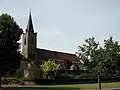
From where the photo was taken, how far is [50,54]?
100812 millimetres

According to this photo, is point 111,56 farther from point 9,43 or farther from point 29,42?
point 29,42

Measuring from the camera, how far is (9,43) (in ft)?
132

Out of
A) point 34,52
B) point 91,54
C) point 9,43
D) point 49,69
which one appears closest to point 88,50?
point 91,54

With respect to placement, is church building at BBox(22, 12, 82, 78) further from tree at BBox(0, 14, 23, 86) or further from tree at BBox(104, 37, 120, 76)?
tree at BBox(104, 37, 120, 76)

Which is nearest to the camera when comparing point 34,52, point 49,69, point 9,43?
point 9,43

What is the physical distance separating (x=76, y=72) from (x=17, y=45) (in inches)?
1412

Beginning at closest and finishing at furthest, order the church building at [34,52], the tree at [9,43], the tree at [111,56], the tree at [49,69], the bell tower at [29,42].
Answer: the tree at [111,56], the tree at [9,43], the tree at [49,69], the church building at [34,52], the bell tower at [29,42]

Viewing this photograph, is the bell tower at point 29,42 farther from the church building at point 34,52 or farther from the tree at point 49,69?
the tree at point 49,69

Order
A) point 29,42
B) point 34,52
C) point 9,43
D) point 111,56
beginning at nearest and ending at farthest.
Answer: point 111,56 < point 9,43 < point 34,52 < point 29,42

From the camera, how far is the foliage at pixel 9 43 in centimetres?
3909

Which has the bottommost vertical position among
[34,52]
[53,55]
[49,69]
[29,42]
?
[49,69]

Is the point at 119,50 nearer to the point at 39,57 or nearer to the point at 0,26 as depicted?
the point at 0,26

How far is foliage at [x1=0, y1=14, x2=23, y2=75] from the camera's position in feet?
128

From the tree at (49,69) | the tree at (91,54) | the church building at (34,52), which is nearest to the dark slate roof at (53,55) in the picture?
the church building at (34,52)
